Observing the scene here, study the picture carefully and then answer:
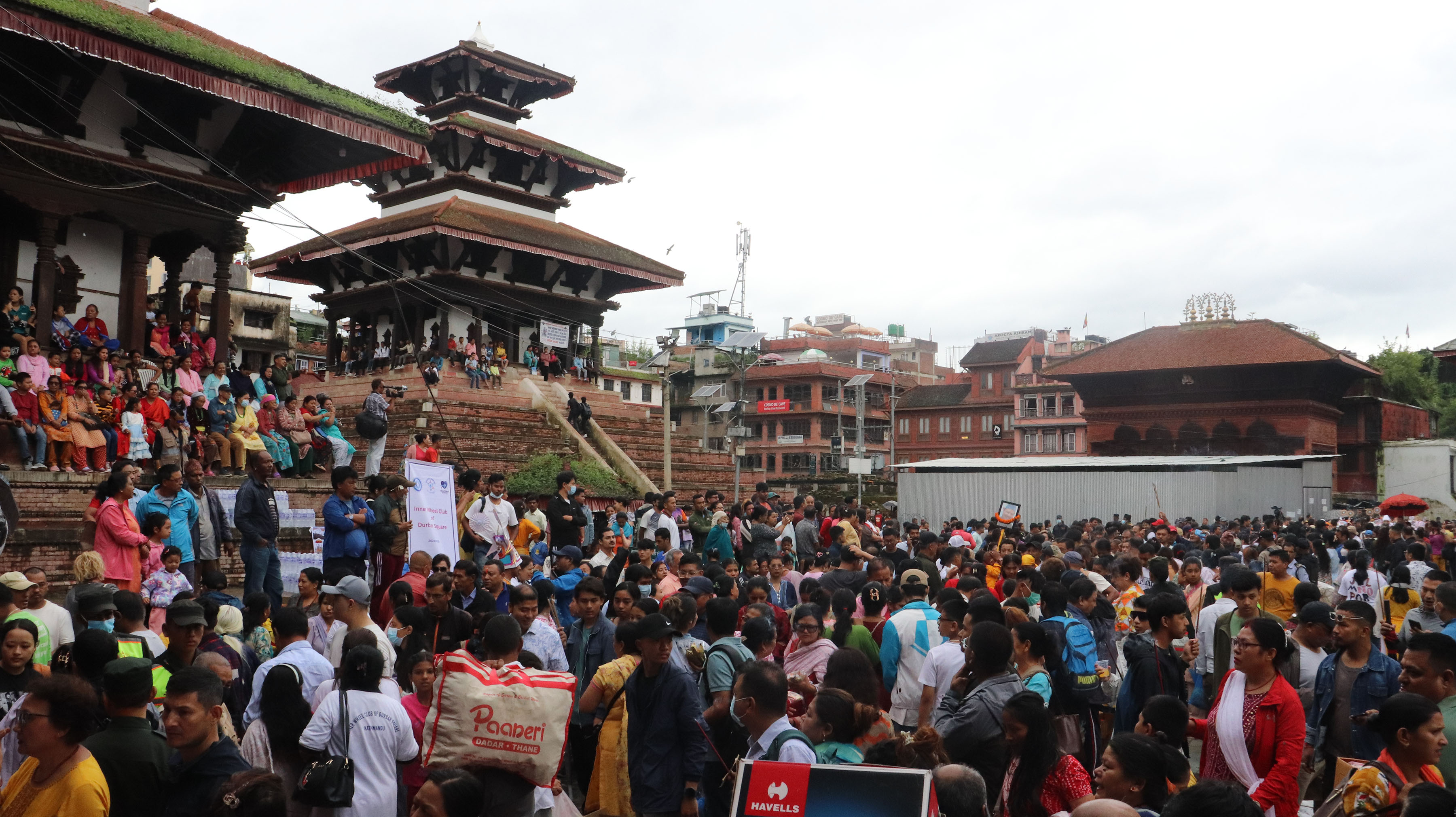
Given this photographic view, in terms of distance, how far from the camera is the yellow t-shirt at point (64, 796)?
387 cm

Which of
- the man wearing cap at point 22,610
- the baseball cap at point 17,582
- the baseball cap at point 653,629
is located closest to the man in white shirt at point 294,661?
the man wearing cap at point 22,610

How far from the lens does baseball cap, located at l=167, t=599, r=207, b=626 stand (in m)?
5.73

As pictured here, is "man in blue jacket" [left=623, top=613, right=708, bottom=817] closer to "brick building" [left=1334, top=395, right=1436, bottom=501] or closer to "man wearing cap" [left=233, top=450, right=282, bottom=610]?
"man wearing cap" [left=233, top=450, right=282, bottom=610]

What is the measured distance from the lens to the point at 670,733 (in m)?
5.53

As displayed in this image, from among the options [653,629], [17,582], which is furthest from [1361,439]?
[17,582]

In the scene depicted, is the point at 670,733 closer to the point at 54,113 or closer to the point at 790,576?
the point at 790,576

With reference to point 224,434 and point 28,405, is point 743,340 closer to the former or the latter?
point 224,434

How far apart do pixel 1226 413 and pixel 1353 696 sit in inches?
1885

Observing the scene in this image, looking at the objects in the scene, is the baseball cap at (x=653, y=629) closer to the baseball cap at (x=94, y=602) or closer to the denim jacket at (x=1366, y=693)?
the baseball cap at (x=94, y=602)

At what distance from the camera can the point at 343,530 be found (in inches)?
400

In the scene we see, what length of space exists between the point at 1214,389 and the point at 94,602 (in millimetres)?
50777

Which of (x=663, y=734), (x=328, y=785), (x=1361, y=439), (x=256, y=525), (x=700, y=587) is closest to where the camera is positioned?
(x=328, y=785)

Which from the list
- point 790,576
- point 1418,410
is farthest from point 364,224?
point 1418,410

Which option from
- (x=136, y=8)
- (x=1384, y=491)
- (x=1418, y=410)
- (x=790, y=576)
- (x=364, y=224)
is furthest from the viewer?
(x=1418, y=410)
